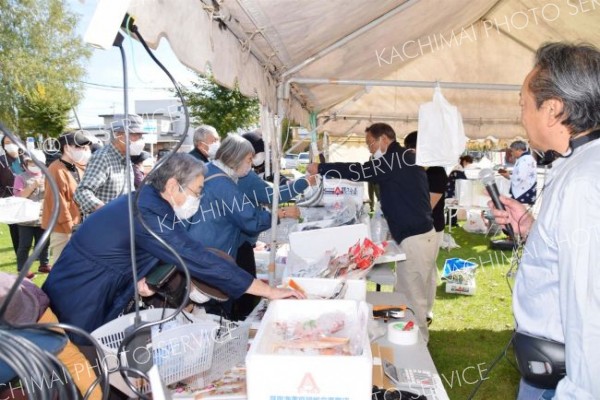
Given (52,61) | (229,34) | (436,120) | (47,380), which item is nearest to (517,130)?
(436,120)

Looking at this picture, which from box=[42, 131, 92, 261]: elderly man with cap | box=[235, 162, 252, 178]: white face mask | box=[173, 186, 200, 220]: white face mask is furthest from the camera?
box=[42, 131, 92, 261]: elderly man with cap

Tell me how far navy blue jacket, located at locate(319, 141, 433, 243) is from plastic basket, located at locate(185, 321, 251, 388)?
5.89 ft

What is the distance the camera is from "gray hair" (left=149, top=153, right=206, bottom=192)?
191 cm

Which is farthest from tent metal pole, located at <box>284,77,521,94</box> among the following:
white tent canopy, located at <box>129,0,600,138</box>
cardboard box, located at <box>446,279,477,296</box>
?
cardboard box, located at <box>446,279,477,296</box>

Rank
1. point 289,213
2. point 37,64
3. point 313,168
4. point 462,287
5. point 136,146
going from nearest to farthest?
point 313,168, point 289,213, point 136,146, point 462,287, point 37,64

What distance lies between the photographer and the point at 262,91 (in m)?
2.57

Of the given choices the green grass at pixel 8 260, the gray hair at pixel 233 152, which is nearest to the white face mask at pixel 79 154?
the green grass at pixel 8 260

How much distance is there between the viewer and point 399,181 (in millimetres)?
3355

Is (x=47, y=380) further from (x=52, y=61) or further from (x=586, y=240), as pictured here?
(x=52, y=61)

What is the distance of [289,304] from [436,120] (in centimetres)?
253

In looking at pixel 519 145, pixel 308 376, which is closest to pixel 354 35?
pixel 308 376

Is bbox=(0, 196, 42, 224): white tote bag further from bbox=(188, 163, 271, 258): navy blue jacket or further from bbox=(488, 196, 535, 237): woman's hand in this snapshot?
bbox=(488, 196, 535, 237): woman's hand

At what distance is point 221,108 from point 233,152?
2153cm

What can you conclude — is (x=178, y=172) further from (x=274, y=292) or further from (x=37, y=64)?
(x=37, y=64)
